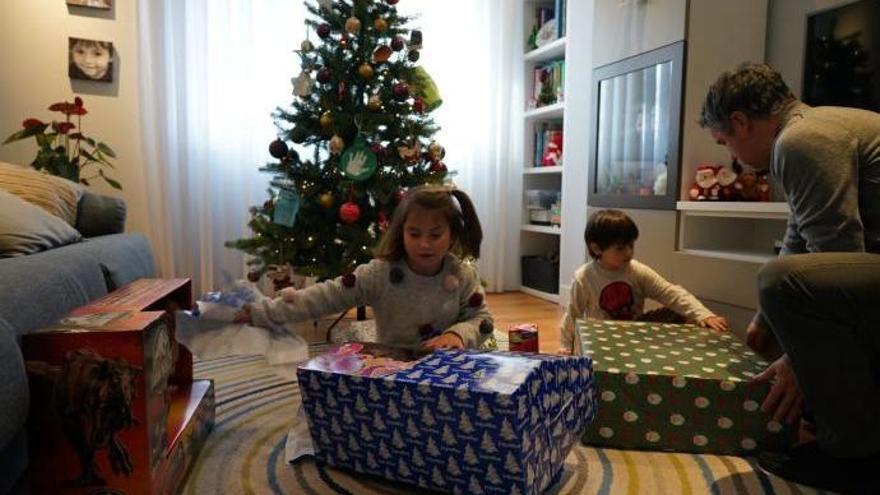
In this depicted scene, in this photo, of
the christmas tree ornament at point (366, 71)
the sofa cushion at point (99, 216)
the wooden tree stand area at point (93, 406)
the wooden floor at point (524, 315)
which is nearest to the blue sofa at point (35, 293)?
the wooden tree stand area at point (93, 406)

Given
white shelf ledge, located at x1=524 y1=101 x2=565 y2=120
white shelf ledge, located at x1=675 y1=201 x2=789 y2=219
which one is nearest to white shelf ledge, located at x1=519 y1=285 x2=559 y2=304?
white shelf ledge, located at x1=524 y1=101 x2=565 y2=120

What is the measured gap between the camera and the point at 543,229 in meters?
3.28

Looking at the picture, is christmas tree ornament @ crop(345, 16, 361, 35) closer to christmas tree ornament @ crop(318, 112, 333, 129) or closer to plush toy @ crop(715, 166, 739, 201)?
christmas tree ornament @ crop(318, 112, 333, 129)

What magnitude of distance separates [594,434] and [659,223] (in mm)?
1241

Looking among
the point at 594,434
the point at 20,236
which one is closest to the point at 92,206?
the point at 20,236

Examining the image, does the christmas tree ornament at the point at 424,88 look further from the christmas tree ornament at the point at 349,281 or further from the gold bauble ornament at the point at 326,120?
the christmas tree ornament at the point at 349,281

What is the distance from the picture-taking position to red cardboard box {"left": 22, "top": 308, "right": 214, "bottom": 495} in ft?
2.72

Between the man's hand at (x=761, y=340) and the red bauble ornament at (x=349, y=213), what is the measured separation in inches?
53.1

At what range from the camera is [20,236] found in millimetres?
1329

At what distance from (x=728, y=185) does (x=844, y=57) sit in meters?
0.49

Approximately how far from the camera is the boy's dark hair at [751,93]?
1.24m

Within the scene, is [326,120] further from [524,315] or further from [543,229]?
[543,229]

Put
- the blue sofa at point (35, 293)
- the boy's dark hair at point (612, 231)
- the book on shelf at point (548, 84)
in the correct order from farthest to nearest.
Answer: the book on shelf at point (548, 84), the boy's dark hair at point (612, 231), the blue sofa at point (35, 293)

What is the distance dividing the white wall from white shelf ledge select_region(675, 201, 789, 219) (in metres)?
2.38
